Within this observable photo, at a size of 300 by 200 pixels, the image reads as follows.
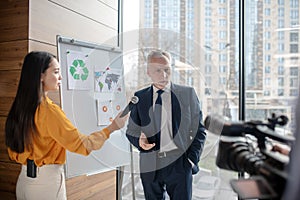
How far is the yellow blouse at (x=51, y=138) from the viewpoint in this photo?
1.58 m

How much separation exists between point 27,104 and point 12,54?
66 cm

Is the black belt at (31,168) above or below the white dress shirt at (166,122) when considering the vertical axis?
below

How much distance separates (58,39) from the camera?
214 centimetres

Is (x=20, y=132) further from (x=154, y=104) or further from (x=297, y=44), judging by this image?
(x=297, y=44)

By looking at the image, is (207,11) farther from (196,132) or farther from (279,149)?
(279,149)

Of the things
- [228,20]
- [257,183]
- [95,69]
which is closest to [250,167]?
[257,183]

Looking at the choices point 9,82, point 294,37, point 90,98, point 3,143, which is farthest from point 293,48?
point 3,143

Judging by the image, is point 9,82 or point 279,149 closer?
point 279,149

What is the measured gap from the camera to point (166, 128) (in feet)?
5.83

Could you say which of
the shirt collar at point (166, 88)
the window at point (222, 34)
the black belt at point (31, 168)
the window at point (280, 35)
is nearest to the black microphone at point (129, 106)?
the shirt collar at point (166, 88)

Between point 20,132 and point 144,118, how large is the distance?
27.1 inches

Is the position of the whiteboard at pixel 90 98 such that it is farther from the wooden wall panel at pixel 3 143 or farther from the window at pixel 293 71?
the window at pixel 293 71

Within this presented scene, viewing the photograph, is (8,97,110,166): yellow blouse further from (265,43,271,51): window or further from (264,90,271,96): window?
(265,43,271,51): window

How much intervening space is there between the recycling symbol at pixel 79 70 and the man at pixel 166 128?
606 millimetres
